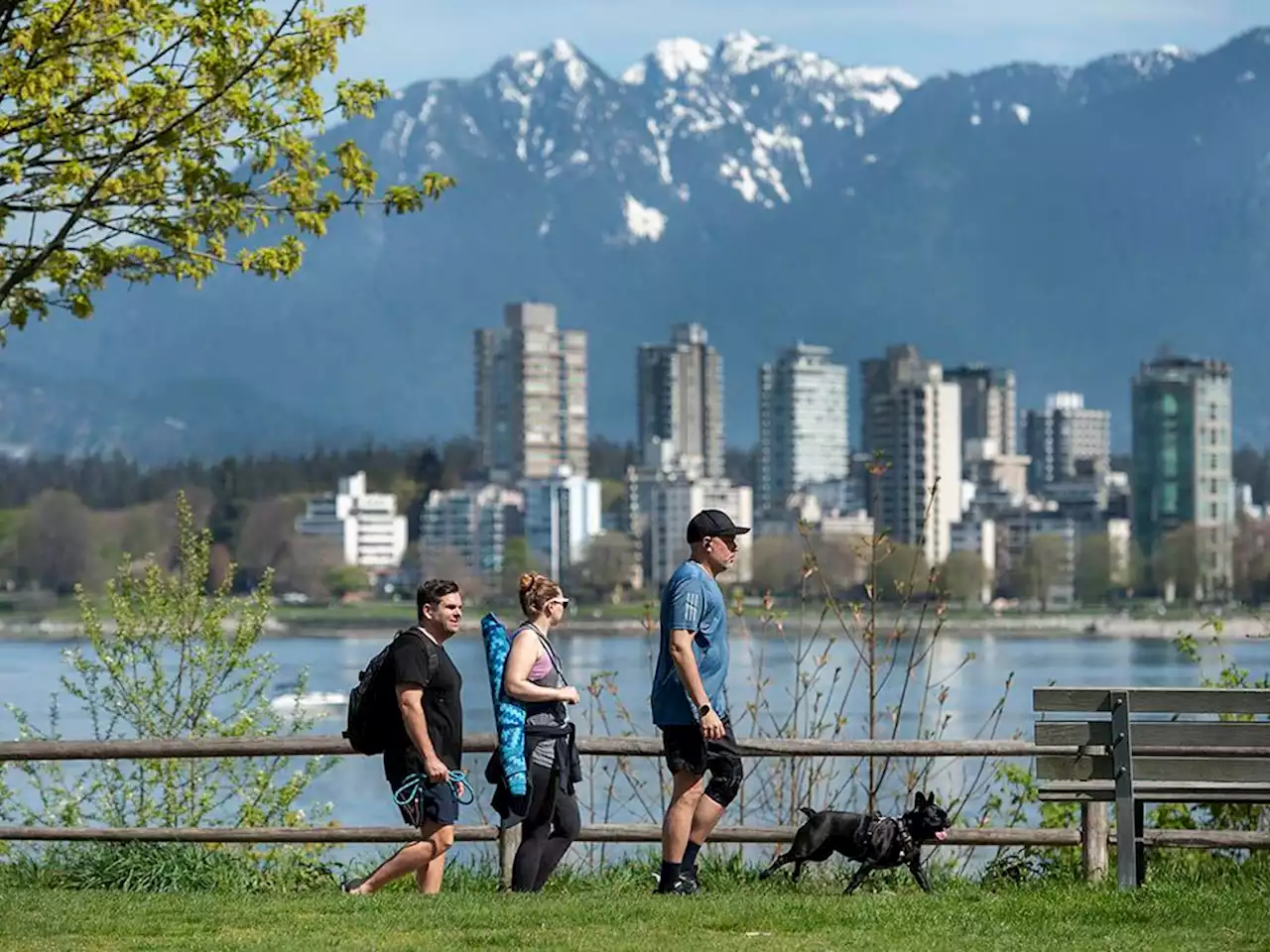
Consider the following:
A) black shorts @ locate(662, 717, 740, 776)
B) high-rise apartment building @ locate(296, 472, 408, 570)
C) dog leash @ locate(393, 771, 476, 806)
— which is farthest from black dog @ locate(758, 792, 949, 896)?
high-rise apartment building @ locate(296, 472, 408, 570)

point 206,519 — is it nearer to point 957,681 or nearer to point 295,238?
point 957,681

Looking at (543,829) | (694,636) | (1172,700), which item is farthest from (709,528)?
(1172,700)

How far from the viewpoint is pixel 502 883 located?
1019 cm

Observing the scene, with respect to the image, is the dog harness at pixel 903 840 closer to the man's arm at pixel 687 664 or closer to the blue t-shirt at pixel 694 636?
the blue t-shirt at pixel 694 636

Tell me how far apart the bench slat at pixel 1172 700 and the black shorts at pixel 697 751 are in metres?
1.26

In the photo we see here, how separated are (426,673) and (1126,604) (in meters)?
161

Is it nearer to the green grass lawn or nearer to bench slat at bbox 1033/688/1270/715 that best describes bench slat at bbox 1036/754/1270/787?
bench slat at bbox 1033/688/1270/715

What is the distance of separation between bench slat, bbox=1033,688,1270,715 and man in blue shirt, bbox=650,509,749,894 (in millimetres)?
1303

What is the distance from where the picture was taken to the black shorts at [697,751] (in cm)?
A: 940

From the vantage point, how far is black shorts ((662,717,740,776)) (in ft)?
30.8

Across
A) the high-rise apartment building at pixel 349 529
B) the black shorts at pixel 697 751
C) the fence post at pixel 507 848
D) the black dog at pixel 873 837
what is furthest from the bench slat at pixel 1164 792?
the high-rise apartment building at pixel 349 529

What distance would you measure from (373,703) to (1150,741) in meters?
3.17

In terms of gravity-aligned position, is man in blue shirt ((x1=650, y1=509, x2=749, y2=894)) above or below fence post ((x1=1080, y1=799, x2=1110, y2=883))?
above

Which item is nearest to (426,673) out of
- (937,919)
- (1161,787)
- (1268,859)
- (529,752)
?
(529,752)
